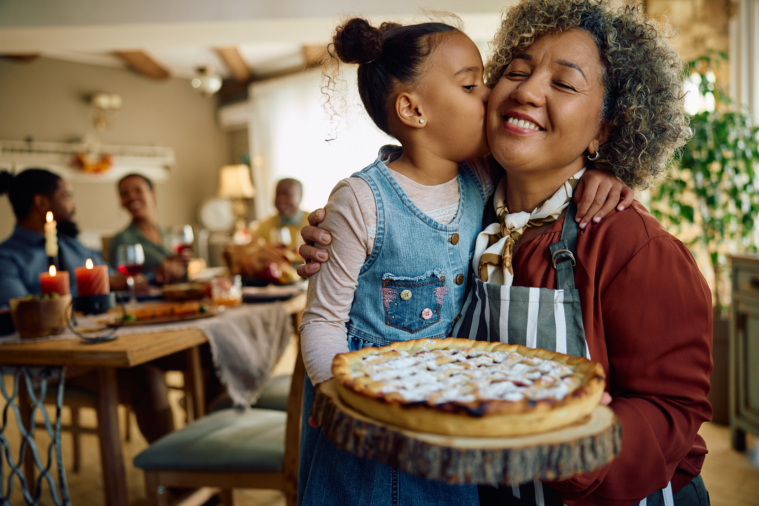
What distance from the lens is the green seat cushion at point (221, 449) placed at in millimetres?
1636

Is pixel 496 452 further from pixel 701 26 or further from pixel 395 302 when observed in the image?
pixel 701 26

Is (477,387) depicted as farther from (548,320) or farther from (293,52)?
(293,52)

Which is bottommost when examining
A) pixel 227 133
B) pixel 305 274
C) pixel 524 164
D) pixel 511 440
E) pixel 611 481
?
pixel 611 481

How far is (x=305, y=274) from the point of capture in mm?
998

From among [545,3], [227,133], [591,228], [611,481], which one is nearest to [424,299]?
[591,228]

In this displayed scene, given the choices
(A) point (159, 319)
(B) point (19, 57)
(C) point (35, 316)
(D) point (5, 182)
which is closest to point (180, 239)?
(D) point (5, 182)

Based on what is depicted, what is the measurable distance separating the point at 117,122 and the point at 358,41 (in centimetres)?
704

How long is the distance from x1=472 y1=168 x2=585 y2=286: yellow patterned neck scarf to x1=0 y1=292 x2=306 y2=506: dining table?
1.16m

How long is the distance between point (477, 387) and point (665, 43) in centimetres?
85

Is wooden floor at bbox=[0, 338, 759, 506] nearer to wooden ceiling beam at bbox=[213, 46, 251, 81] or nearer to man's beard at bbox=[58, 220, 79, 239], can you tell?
man's beard at bbox=[58, 220, 79, 239]

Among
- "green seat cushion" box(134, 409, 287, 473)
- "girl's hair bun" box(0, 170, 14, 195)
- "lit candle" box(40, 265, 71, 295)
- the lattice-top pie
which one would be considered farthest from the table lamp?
the lattice-top pie

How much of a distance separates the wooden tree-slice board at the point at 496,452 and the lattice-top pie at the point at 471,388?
0.01 m

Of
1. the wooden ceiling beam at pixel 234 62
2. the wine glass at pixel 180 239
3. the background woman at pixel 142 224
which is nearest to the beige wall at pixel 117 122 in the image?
the wooden ceiling beam at pixel 234 62

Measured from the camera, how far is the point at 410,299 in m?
1.03
